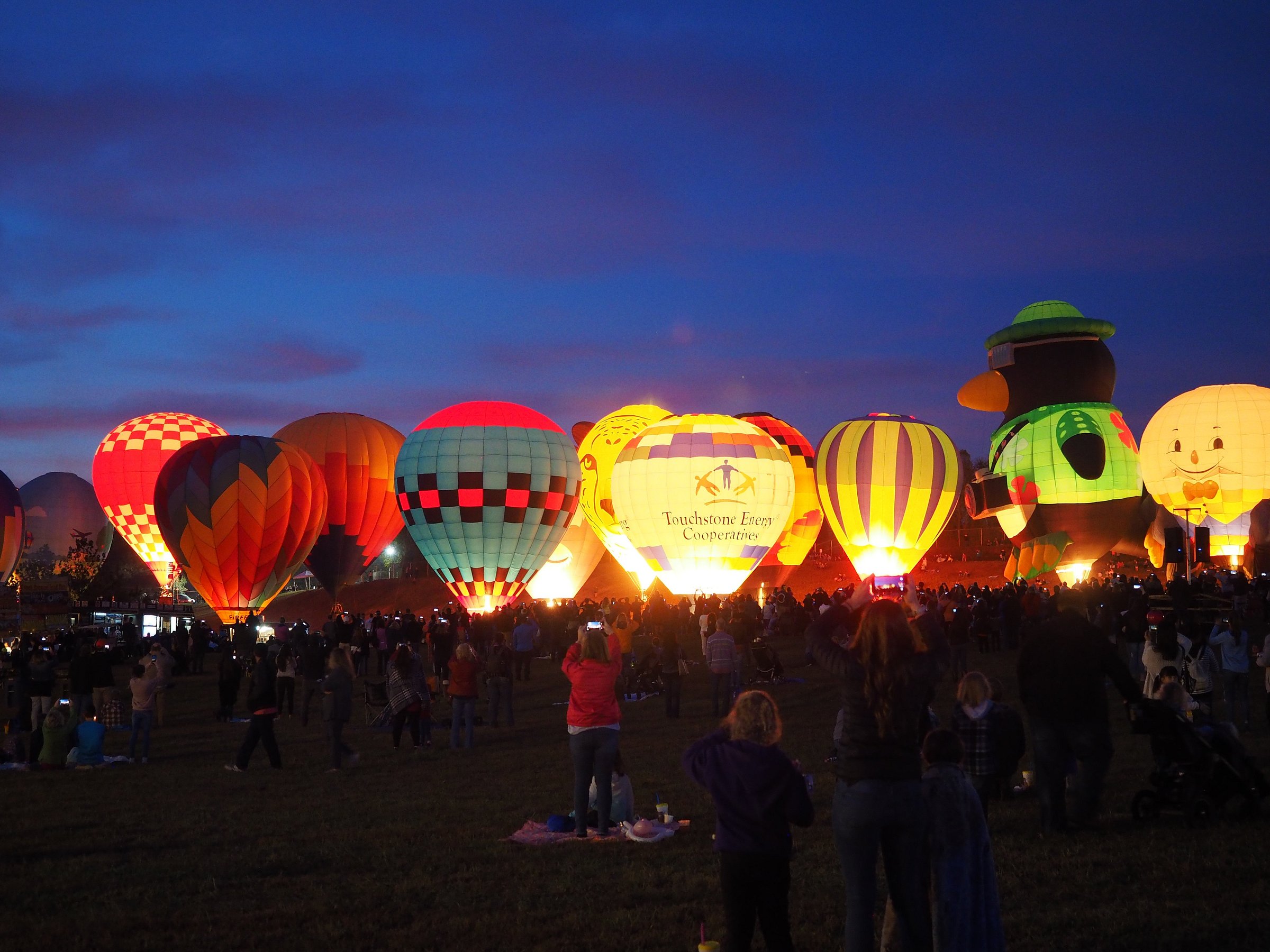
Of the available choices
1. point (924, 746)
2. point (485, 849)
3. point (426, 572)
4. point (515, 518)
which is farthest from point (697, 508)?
point (426, 572)

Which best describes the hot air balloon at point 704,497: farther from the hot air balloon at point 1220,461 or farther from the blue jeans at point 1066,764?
the blue jeans at point 1066,764

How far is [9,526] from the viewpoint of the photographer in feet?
145

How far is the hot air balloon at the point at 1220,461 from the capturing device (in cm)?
3641

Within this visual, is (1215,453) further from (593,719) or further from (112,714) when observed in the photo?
(593,719)

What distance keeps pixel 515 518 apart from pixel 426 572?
50130 millimetres

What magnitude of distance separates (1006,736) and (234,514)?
2740 cm

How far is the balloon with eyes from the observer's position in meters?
40.2

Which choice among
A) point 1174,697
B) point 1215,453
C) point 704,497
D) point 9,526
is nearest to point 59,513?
point 9,526

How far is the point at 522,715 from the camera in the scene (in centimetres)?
1736

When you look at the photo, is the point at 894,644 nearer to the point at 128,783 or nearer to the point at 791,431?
the point at 128,783

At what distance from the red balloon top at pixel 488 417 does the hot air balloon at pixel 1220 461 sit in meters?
18.4

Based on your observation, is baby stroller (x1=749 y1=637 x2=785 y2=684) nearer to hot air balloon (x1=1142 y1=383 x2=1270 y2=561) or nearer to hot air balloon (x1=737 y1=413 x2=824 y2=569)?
hot air balloon (x1=1142 y1=383 x2=1270 y2=561)

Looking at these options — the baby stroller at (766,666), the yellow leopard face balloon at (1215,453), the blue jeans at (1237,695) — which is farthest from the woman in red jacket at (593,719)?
the yellow leopard face balloon at (1215,453)

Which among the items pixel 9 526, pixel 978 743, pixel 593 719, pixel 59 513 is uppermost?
pixel 59 513
